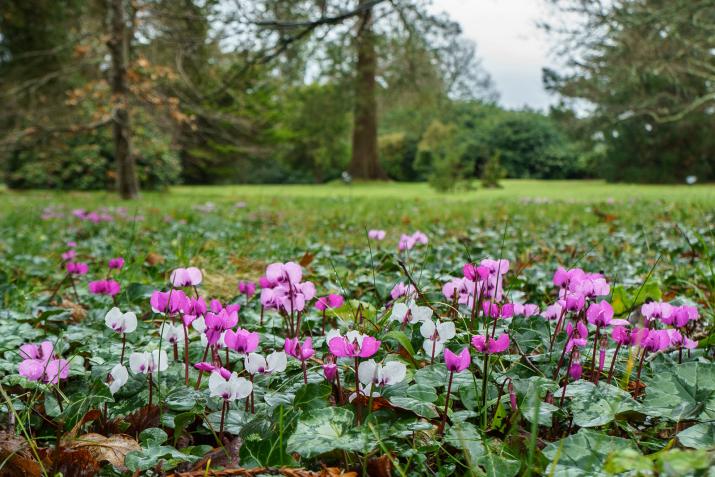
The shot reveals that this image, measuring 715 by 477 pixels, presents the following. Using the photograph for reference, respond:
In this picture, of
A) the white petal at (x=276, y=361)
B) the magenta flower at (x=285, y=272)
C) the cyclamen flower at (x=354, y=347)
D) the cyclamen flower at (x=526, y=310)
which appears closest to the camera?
the cyclamen flower at (x=354, y=347)

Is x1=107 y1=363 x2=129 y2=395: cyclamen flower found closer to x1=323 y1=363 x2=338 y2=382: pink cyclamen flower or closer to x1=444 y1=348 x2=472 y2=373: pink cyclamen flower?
x1=323 y1=363 x2=338 y2=382: pink cyclamen flower

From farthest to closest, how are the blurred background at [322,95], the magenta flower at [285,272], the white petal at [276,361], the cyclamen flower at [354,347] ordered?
1. the blurred background at [322,95]
2. the magenta flower at [285,272]
3. the white petal at [276,361]
4. the cyclamen flower at [354,347]

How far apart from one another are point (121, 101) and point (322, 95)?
44.0ft

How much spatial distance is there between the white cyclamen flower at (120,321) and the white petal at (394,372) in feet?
1.93

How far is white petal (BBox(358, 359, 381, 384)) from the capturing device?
978mm

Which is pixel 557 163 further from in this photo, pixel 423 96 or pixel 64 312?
pixel 64 312

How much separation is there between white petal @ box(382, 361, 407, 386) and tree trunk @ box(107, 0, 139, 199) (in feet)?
37.3

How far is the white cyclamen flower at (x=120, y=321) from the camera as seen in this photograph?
3.98 feet

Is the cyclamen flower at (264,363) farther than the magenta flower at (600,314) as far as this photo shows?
No

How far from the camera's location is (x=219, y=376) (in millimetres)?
988

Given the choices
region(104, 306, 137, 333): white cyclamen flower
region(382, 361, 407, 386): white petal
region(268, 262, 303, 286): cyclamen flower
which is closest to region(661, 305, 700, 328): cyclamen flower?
region(382, 361, 407, 386): white petal

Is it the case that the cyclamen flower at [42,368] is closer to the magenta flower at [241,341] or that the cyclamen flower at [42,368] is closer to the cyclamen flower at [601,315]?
the magenta flower at [241,341]

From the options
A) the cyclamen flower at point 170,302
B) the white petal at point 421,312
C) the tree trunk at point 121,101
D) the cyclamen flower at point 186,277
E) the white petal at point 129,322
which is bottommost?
the white petal at point 129,322

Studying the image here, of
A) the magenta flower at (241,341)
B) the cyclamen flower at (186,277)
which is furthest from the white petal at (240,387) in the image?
the cyclamen flower at (186,277)
